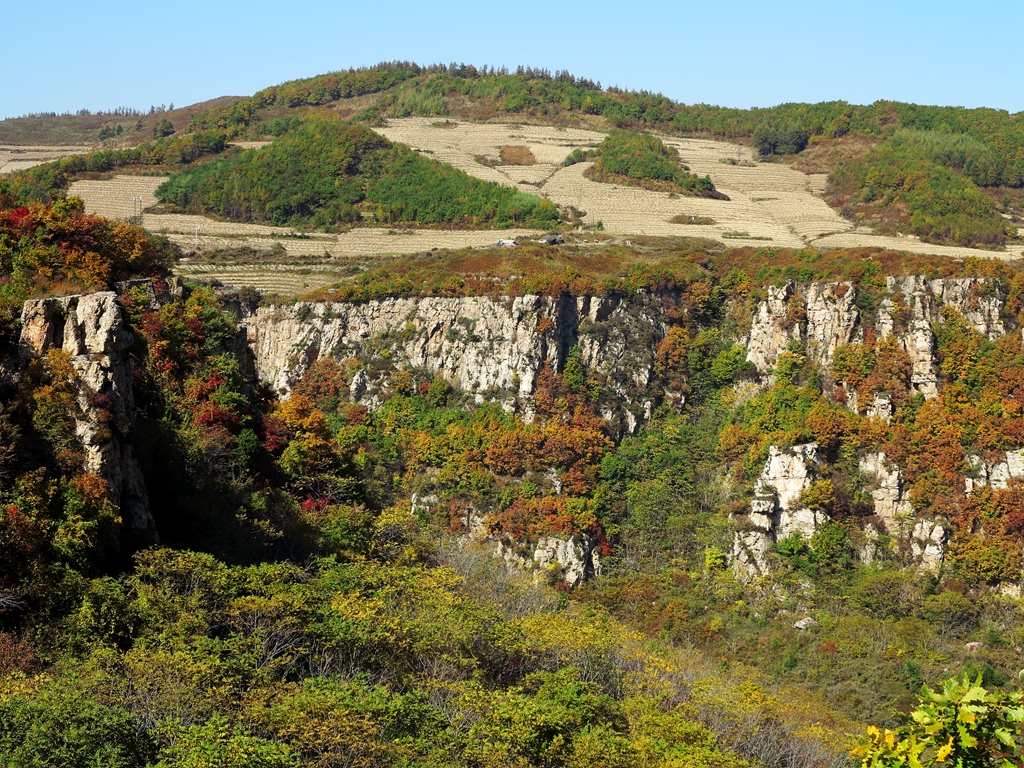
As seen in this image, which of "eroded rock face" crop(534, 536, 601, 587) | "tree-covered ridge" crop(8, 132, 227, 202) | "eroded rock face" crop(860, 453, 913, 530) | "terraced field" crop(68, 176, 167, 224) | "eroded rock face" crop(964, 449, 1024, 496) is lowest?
"eroded rock face" crop(534, 536, 601, 587)

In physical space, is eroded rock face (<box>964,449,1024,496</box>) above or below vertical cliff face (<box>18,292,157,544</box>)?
below

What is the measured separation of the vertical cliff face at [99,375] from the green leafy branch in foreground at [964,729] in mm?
23487

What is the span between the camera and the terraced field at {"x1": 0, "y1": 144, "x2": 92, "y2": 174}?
130m

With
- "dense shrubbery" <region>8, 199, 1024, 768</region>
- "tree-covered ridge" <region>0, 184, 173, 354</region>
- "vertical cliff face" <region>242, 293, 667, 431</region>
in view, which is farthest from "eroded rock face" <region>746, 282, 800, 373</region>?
"tree-covered ridge" <region>0, 184, 173, 354</region>

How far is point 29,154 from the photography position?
456 ft

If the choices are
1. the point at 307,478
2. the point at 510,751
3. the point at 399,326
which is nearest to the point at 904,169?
the point at 399,326

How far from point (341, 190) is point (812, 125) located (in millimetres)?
58480

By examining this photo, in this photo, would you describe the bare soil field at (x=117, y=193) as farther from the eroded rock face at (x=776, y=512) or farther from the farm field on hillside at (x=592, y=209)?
the eroded rock face at (x=776, y=512)

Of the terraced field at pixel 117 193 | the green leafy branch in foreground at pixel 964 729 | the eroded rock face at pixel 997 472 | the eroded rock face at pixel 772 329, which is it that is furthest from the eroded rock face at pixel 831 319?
the green leafy branch in foreground at pixel 964 729

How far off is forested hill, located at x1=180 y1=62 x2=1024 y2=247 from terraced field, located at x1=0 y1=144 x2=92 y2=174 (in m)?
17.2

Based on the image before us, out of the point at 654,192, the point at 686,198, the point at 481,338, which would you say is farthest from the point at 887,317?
the point at 654,192

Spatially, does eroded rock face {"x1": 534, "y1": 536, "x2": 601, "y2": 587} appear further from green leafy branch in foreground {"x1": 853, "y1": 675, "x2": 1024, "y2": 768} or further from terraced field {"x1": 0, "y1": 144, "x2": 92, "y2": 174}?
terraced field {"x1": 0, "y1": 144, "x2": 92, "y2": 174}

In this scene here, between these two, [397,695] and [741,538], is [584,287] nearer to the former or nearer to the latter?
[741,538]

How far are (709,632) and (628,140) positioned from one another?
258ft
